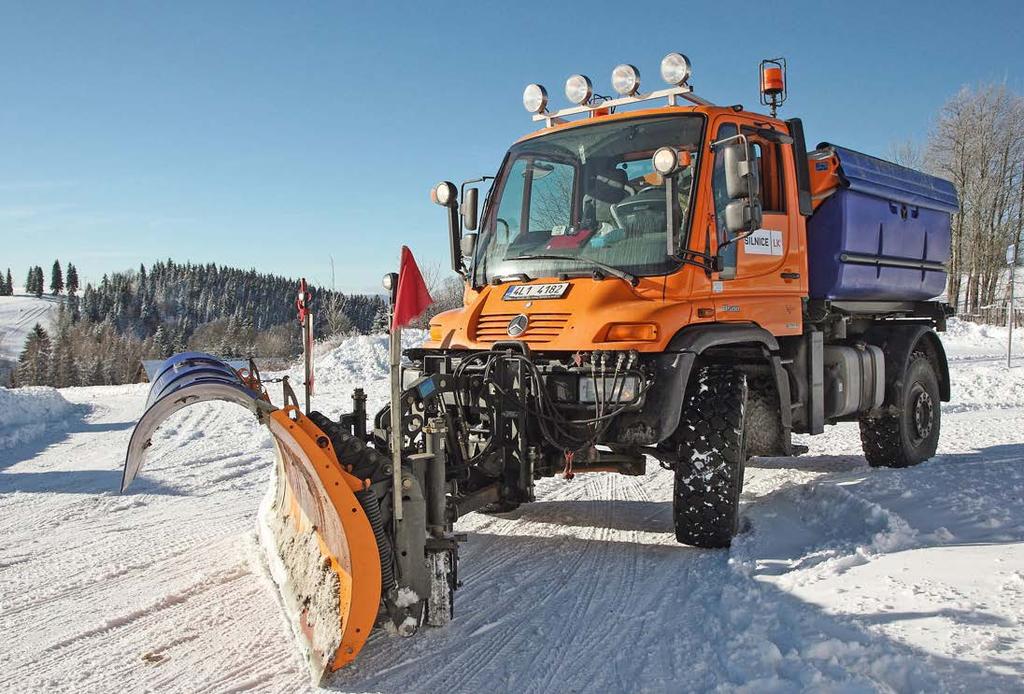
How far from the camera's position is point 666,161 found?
4.69 m

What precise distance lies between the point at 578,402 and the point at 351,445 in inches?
63.6

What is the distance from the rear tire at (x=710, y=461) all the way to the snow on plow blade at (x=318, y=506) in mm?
2347

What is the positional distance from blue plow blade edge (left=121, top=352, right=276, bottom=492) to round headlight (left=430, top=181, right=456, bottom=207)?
2.98 m

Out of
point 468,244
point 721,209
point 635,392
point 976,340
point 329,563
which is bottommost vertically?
point 329,563

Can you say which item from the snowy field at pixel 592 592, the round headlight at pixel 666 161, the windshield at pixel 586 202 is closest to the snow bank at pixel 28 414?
the snowy field at pixel 592 592

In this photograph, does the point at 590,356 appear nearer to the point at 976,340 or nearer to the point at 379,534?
the point at 379,534

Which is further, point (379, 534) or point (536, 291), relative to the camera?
point (536, 291)

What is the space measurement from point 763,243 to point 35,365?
71.8 metres

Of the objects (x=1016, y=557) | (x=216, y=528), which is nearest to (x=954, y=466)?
(x=1016, y=557)

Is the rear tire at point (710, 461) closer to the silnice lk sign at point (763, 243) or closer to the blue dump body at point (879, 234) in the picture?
the silnice lk sign at point (763, 243)

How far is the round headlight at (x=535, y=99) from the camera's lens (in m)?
6.26

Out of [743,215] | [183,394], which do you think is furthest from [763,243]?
[183,394]

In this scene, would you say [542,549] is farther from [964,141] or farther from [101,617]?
[964,141]

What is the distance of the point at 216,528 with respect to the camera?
5723 mm
